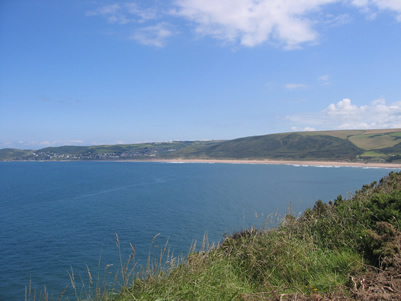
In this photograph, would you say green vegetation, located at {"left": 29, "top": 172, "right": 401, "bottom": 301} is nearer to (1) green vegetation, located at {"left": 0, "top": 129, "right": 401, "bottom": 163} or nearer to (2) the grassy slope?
(1) green vegetation, located at {"left": 0, "top": 129, "right": 401, "bottom": 163}

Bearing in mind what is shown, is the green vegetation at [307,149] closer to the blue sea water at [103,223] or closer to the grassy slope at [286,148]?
the grassy slope at [286,148]

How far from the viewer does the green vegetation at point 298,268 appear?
157 inches

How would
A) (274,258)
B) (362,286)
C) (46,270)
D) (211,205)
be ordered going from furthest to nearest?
(211,205), (46,270), (274,258), (362,286)

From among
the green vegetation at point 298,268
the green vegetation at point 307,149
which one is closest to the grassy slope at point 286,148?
the green vegetation at point 307,149

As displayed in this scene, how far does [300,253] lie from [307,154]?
133 metres

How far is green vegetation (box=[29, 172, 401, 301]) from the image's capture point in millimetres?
3996

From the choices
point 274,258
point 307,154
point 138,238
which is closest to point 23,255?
point 138,238

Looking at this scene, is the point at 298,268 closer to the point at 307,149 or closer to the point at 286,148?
the point at 307,149

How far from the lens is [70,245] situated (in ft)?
74.8

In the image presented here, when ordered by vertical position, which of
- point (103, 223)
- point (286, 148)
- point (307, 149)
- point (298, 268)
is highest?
point (286, 148)

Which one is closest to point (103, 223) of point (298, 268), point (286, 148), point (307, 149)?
point (298, 268)

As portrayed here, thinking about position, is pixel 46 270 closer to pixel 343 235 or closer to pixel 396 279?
pixel 343 235

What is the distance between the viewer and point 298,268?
502cm

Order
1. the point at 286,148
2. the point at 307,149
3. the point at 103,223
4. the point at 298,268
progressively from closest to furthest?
the point at 298,268 → the point at 103,223 → the point at 307,149 → the point at 286,148
